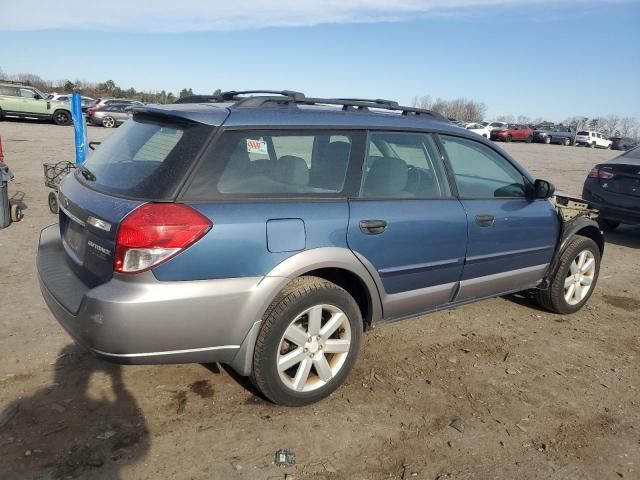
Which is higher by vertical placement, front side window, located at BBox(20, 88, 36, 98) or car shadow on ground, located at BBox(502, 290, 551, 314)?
front side window, located at BBox(20, 88, 36, 98)

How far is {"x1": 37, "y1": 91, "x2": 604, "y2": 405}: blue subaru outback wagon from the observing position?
2572mm

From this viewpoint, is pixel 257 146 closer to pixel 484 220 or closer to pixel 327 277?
pixel 327 277

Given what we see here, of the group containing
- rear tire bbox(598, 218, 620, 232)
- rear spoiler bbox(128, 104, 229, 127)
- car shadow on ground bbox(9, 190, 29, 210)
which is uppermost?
rear spoiler bbox(128, 104, 229, 127)

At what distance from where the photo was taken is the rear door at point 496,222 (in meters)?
3.80

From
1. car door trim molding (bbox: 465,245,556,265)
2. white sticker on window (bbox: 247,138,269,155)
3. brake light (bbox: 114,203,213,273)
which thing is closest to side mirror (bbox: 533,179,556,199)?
car door trim molding (bbox: 465,245,556,265)

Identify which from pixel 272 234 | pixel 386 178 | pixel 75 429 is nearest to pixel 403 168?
pixel 386 178

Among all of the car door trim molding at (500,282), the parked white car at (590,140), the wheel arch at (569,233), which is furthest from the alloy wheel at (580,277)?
the parked white car at (590,140)

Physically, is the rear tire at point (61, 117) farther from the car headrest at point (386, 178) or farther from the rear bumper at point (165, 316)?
the car headrest at point (386, 178)

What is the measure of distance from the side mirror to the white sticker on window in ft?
7.84

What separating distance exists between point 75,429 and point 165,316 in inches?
33.6

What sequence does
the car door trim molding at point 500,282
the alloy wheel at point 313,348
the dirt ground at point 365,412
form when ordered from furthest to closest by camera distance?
1. the car door trim molding at point 500,282
2. the alloy wheel at point 313,348
3. the dirt ground at point 365,412

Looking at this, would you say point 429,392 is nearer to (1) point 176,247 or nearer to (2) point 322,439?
(2) point 322,439

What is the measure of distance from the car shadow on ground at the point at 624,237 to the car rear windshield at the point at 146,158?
7331 millimetres

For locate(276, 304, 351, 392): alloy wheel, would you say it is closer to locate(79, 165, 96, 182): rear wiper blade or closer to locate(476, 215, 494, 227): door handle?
Result: locate(476, 215, 494, 227): door handle
